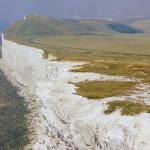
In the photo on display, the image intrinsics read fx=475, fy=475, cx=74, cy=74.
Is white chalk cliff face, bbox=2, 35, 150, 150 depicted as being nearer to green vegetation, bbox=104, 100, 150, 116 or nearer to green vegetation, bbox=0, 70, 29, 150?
green vegetation, bbox=104, 100, 150, 116

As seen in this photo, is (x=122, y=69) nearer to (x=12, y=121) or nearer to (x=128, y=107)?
(x=128, y=107)

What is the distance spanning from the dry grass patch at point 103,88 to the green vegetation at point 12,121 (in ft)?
77.7

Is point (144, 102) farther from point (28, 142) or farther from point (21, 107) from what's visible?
point (21, 107)

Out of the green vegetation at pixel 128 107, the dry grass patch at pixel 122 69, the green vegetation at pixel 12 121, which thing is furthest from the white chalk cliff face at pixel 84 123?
the green vegetation at pixel 12 121

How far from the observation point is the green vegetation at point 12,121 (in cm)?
8238

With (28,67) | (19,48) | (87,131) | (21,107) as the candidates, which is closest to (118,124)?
(87,131)

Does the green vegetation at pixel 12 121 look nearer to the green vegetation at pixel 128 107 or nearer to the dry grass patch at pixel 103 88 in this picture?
→ the dry grass patch at pixel 103 88

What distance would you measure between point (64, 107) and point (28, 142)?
1153 inches

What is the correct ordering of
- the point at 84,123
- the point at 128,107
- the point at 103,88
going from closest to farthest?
the point at 84,123 → the point at 128,107 → the point at 103,88

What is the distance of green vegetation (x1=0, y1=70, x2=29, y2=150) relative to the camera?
270 feet

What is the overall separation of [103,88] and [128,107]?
11.6m

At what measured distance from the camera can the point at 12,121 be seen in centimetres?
9794

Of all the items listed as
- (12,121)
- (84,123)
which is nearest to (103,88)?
(84,123)

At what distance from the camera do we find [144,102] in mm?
49656
